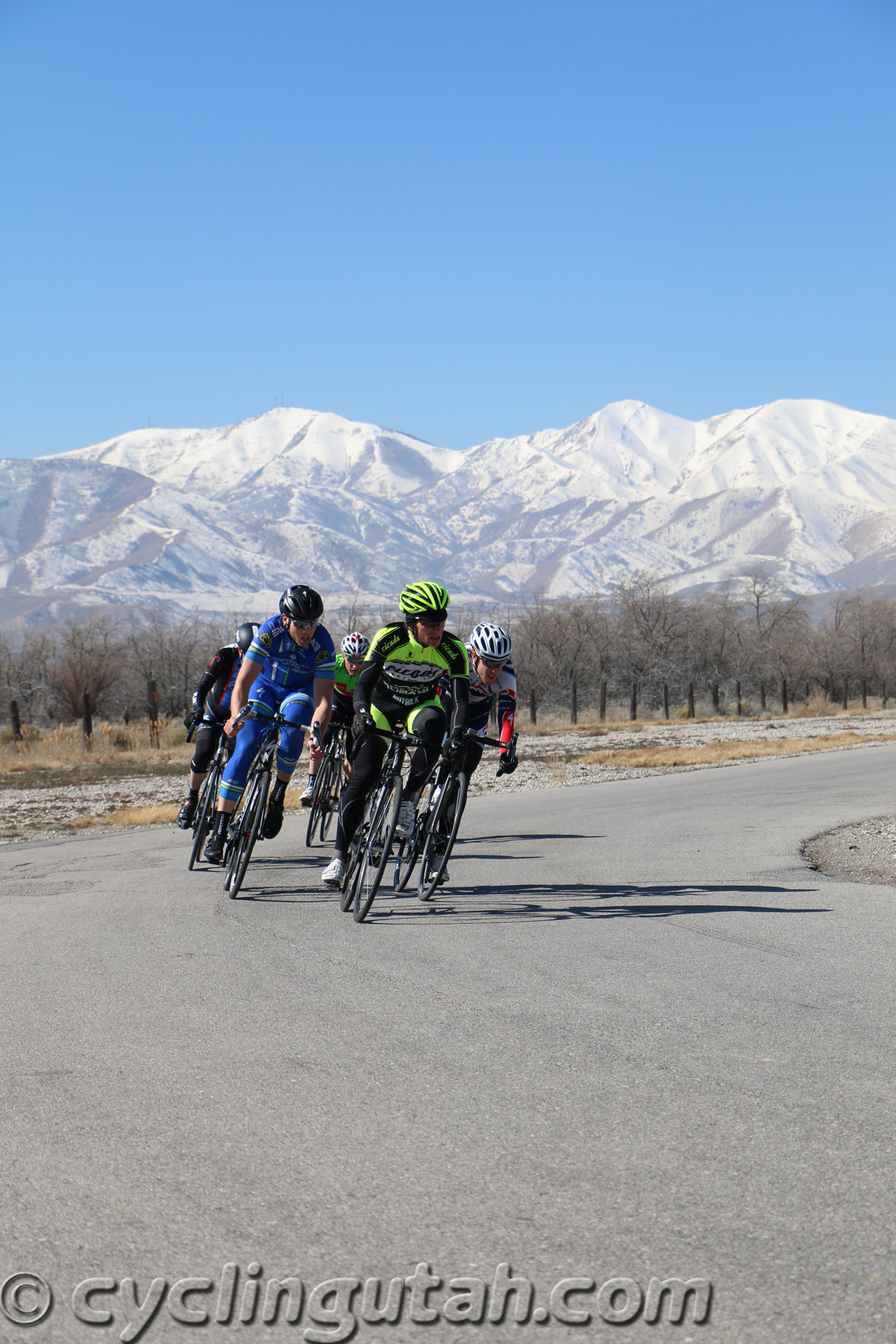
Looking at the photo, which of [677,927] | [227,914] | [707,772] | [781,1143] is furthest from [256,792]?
[707,772]

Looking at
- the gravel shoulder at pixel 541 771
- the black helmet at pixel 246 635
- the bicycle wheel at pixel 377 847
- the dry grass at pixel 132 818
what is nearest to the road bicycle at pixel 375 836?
the bicycle wheel at pixel 377 847

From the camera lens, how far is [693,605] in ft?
297

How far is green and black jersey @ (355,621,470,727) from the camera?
773cm

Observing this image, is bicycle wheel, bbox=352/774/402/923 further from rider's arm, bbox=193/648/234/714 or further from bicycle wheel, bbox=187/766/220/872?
rider's arm, bbox=193/648/234/714

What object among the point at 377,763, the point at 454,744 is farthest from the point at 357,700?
the point at 454,744

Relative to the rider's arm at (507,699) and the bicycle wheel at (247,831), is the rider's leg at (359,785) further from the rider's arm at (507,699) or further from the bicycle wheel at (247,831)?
the rider's arm at (507,699)

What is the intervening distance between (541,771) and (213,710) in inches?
607

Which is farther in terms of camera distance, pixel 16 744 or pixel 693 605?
pixel 693 605

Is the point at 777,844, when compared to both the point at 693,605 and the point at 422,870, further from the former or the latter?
the point at 693,605

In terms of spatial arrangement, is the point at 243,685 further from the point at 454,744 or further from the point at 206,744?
the point at 454,744

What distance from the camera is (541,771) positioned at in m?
24.6

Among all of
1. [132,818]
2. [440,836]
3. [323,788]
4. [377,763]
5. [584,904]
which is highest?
[377,763]

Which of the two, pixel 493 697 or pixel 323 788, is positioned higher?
pixel 493 697

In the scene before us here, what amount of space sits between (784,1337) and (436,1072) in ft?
5.85
